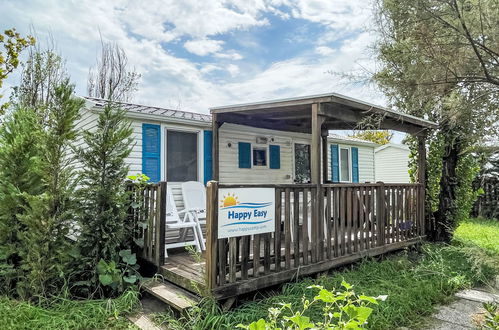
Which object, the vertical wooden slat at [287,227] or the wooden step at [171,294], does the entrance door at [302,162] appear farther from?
the wooden step at [171,294]

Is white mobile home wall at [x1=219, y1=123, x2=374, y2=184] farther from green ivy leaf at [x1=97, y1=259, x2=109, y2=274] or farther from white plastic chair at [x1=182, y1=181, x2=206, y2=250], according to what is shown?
green ivy leaf at [x1=97, y1=259, x2=109, y2=274]

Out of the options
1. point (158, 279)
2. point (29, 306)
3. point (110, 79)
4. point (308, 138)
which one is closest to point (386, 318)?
point (158, 279)

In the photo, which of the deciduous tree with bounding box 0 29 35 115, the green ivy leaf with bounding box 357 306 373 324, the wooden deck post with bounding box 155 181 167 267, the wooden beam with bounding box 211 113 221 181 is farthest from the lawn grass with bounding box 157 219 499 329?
the deciduous tree with bounding box 0 29 35 115

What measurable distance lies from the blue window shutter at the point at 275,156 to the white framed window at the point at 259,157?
15 cm

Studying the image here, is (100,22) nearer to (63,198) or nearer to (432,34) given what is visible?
(63,198)

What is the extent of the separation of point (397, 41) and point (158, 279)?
4007 millimetres

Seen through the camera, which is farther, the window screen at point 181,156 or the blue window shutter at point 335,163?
the blue window shutter at point 335,163

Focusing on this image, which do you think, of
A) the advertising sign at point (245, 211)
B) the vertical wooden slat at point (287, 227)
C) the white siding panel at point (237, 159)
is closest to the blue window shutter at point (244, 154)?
the white siding panel at point (237, 159)

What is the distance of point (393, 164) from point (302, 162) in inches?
479

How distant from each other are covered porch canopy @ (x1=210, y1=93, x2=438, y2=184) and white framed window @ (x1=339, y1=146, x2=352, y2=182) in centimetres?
295

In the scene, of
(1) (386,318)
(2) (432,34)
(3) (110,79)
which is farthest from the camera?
(3) (110,79)

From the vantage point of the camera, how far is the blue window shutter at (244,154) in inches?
271

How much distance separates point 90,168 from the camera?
3.74 m

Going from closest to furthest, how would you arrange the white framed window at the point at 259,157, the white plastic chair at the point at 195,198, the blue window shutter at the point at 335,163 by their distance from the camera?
the white plastic chair at the point at 195,198
the white framed window at the point at 259,157
the blue window shutter at the point at 335,163
